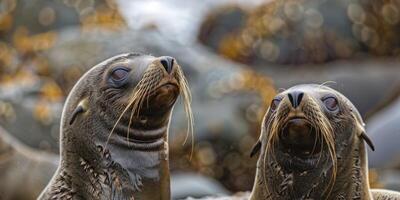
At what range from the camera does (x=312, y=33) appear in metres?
18.6

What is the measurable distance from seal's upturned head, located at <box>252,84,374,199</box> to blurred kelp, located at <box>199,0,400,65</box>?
10.6 m

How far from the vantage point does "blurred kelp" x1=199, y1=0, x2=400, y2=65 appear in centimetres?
1838

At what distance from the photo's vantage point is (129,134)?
7418 mm

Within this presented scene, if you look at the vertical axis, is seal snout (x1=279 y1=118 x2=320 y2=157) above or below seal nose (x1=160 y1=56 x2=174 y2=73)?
below

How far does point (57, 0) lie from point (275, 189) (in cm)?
1187

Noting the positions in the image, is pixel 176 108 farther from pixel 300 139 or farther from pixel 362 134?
pixel 300 139

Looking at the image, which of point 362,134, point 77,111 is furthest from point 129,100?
point 362,134

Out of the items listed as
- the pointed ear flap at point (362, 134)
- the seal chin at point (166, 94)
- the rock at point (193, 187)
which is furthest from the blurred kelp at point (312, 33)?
the seal chin at point (166, 94)

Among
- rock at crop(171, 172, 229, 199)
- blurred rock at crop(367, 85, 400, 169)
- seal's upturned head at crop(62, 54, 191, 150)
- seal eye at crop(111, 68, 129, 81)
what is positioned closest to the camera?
seal's upturned head at crop(62, 54, 191, 150)

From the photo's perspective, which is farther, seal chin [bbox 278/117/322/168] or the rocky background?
the rocky background

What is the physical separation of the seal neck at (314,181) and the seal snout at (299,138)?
148 mm

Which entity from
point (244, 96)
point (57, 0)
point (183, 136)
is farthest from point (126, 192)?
point (57, 0)

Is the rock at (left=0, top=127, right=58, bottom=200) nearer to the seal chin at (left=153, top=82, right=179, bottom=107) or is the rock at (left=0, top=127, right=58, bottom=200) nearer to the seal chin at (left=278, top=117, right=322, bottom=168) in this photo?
the seal chin at (left=153, top=82, right=179, bottom=107)

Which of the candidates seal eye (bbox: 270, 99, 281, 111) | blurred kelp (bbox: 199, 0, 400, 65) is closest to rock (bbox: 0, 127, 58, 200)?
seal eye (bbox: 270, 99, 281, 111)
